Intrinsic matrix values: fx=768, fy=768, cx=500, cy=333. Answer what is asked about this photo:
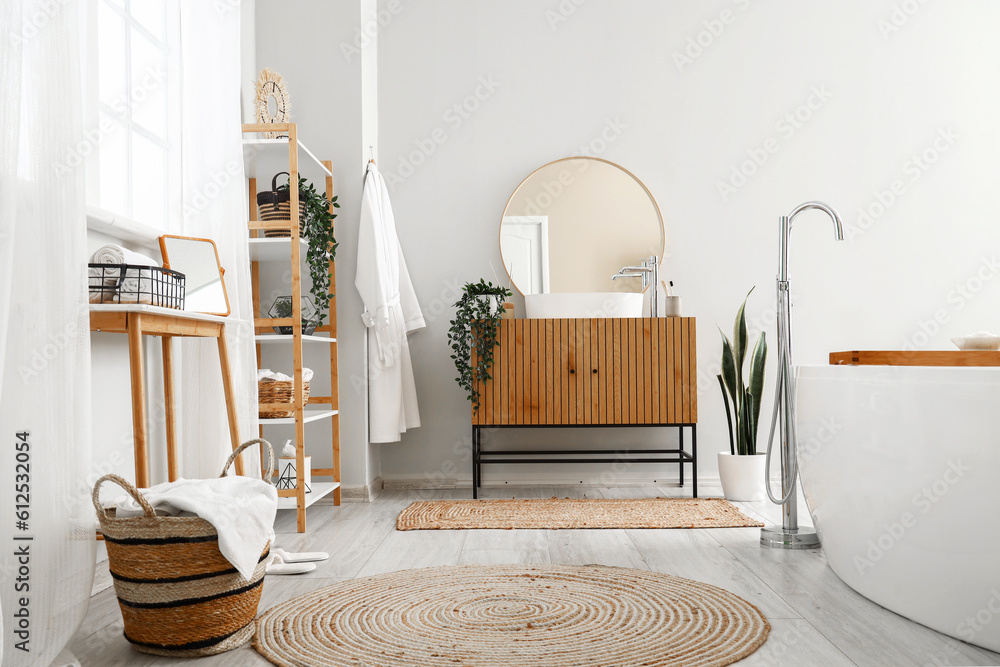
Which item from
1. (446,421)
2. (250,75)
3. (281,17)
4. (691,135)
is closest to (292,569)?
(446,421)

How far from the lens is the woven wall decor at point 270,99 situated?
3109 mm

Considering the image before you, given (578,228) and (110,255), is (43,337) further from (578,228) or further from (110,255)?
(578,228)

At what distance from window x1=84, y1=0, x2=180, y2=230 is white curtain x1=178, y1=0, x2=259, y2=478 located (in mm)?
148

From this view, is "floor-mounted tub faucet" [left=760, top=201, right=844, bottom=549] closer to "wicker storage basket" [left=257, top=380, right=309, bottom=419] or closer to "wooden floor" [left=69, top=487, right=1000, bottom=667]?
"wooden floor" [left=69, top=487, right=1000, bottom=667]

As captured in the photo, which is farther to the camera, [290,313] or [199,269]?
[290,313]

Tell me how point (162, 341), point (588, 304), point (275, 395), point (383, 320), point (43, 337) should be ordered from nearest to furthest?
point (43, 337) < point (162, 341) < point (275, 395) < point (383, 320) < point (588, 304)

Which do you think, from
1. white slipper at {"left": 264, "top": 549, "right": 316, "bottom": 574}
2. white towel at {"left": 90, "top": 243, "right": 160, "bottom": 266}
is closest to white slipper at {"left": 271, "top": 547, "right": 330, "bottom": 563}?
white slipper at {"left": 264, "top": 549, "right": 316, "bottom": 574}

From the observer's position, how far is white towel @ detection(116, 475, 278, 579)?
5.07 feet

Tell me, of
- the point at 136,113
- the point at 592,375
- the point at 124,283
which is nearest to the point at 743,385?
the point at 592,375

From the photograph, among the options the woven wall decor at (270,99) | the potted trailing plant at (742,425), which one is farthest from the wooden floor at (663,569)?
the woven wall decor at (270,99)

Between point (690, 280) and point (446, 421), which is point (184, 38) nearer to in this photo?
point (446, 421)

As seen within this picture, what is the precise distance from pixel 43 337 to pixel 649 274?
2.72m

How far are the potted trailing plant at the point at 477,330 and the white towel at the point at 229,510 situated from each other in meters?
1.69

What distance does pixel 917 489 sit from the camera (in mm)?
1694
